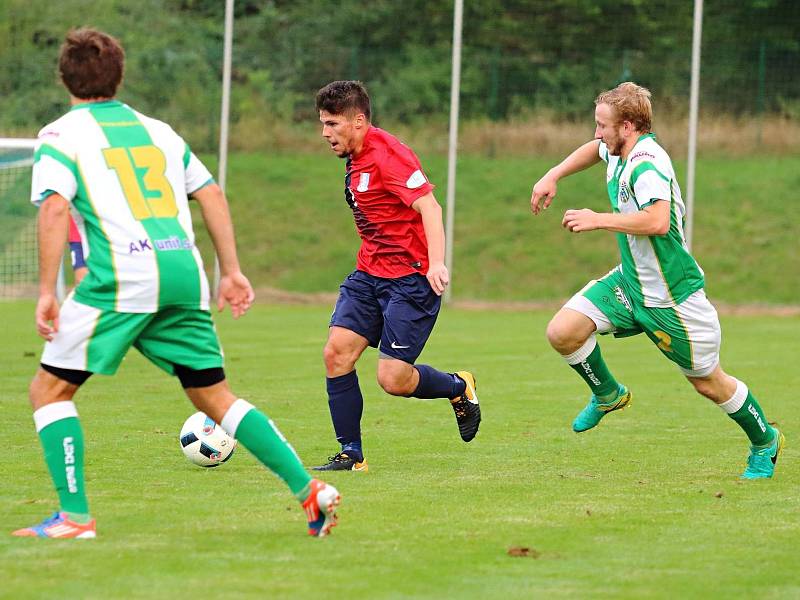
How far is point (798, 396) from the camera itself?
10.7m

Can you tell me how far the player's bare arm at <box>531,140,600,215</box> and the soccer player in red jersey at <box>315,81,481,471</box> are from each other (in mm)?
582

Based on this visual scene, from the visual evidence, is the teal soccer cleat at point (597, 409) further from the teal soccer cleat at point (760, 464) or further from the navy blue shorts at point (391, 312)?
the navy blue shorts at point (391, 312)

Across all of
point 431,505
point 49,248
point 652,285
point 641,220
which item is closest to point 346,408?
point 431,505

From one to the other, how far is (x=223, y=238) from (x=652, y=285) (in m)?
2.64

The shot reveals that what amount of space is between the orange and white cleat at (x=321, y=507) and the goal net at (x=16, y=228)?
14.9m

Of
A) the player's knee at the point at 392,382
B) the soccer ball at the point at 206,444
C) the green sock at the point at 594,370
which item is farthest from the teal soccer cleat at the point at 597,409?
the soccer ball at the point at 206,444

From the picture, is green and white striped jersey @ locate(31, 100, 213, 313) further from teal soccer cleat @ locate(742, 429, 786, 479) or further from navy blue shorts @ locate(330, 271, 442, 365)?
teal soccer cleat @ locate(742, 429, 786, 479)

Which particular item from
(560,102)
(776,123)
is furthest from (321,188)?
(776,123)

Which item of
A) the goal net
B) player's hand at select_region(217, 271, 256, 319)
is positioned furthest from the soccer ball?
the goal net

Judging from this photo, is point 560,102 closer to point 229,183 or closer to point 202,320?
point 229,183

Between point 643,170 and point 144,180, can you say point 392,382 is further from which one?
point 144,180

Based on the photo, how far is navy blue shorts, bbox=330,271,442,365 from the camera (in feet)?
23.7

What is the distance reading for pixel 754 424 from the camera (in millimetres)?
6957

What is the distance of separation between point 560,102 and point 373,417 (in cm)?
1504
